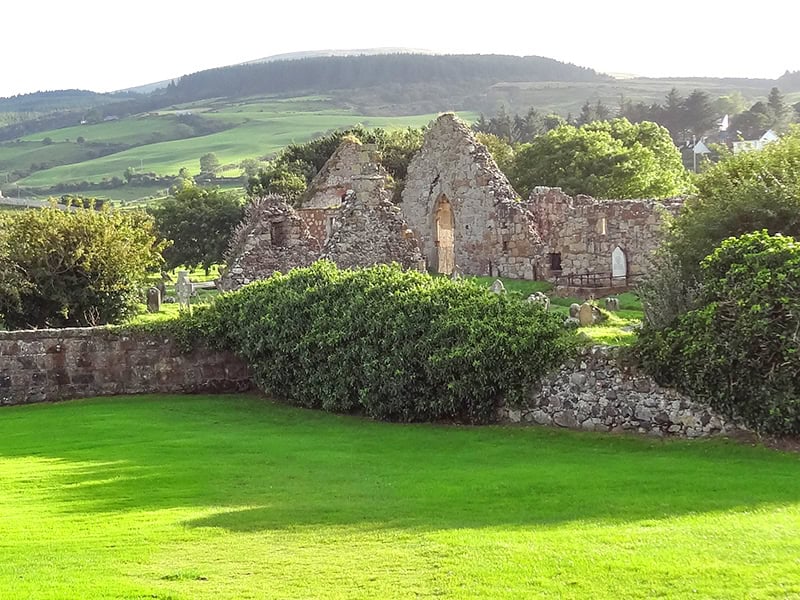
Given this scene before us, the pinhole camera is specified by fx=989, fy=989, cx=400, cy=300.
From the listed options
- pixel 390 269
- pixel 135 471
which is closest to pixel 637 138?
pixel 390 269

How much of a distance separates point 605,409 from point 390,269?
5614 mm

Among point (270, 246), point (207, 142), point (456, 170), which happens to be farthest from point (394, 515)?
point (207, 142)

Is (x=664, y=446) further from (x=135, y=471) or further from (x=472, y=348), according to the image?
(x=135, y=471)

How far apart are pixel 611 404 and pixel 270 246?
13.7 meters

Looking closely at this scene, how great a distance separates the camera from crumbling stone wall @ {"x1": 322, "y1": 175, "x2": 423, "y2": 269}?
82.2 ft

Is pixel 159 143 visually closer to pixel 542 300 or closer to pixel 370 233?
pixel 370 233

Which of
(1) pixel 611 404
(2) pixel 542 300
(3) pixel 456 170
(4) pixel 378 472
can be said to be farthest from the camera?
(3) pixel 456 170

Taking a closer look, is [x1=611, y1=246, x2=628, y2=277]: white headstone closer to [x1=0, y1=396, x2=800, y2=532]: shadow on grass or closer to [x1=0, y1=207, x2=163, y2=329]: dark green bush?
[x1=0, y1=207, x2=163, y2=329]: dark green bush

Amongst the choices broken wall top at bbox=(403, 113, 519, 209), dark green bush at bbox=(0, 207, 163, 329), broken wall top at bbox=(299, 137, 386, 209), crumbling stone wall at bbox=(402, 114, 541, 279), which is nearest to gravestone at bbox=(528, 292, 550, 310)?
dark green bush at bbox=(0, 207, 163, 329)

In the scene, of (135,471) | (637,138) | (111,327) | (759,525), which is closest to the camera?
(759,525)

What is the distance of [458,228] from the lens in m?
38.5

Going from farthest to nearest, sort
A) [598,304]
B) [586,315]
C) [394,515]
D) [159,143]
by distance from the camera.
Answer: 1. [159,143]
2. [598,304]
3. [586,315]
4. [394,515]

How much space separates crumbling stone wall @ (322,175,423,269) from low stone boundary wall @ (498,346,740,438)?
382 inches

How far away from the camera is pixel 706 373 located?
14.3 m
